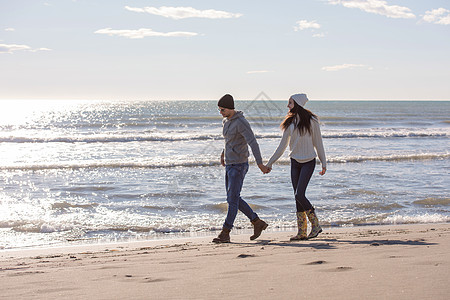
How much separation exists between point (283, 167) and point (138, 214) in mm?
A: 6822

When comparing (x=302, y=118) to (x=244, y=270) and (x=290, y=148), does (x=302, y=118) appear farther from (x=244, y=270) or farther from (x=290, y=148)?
(x=244, y=270)

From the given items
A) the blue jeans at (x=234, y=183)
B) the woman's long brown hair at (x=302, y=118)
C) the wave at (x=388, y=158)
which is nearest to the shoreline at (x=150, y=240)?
the blue jeans at (x=234, y=183)

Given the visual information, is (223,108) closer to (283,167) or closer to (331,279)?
(331,279)

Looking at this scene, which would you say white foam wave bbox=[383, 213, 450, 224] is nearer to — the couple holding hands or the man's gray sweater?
the couple holding hands

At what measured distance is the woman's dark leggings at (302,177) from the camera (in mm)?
5395

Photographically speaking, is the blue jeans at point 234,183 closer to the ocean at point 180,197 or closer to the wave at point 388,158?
the ocean at point 180,197

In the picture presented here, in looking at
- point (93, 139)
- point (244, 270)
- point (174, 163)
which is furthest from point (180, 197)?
point (93, 139)

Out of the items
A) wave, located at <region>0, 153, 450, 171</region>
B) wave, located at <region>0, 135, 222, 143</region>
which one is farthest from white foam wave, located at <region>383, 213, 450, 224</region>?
wave, located at <region>0, 135, 222, 143</region>

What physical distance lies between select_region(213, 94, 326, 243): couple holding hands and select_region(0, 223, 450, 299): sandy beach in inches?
18.2

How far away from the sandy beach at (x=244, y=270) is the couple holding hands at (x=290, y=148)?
46cm

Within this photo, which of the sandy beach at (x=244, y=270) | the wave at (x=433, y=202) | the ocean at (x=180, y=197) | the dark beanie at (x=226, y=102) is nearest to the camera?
the sandy beach at (x=244, y=270)

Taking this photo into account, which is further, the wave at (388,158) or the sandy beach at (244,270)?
the wave at (388,158)

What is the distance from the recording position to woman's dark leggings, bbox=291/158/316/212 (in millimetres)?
5395

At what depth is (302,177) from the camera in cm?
539
